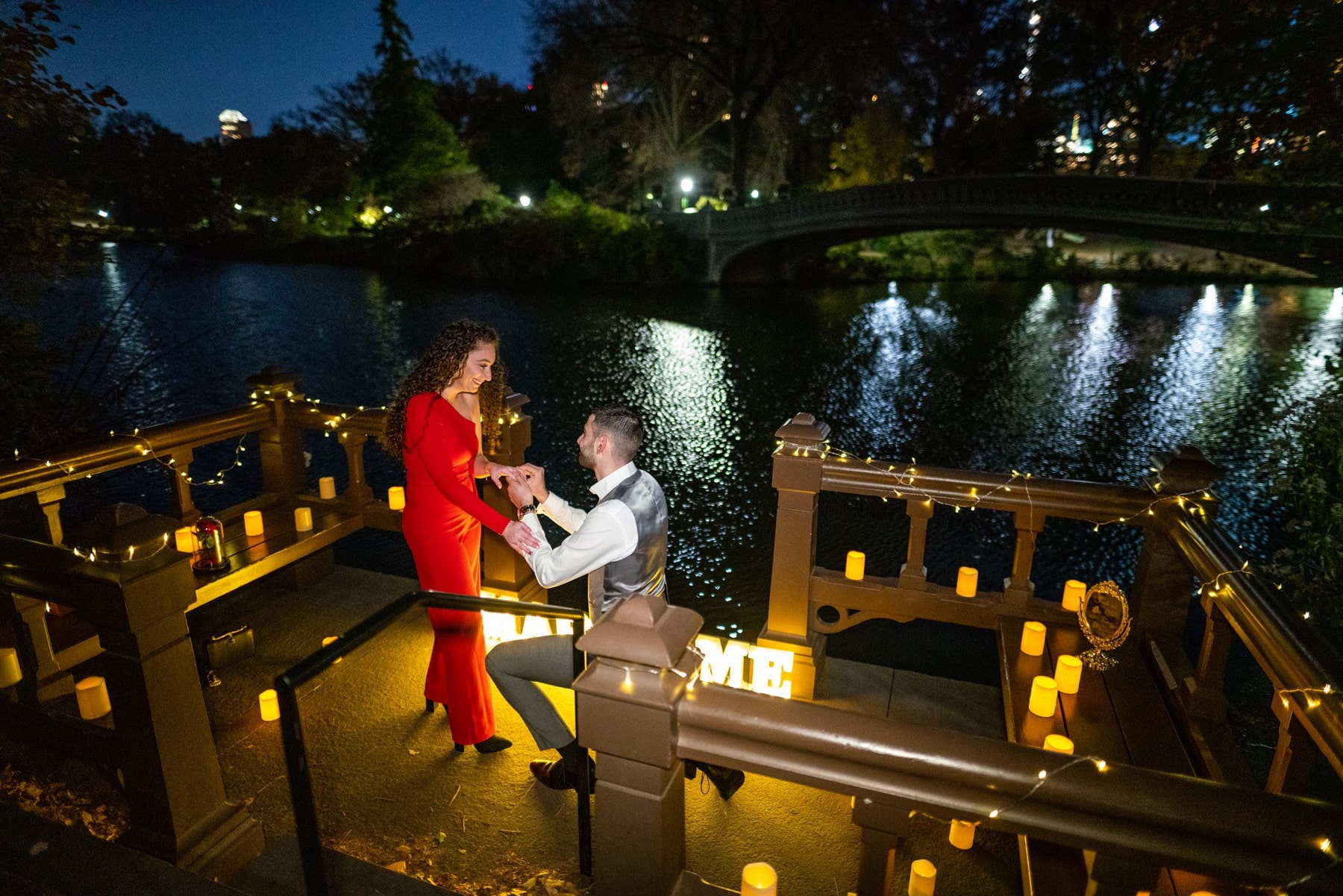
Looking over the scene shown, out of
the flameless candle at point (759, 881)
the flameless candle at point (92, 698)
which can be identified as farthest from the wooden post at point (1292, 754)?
the flameless candle at point (92, 698)

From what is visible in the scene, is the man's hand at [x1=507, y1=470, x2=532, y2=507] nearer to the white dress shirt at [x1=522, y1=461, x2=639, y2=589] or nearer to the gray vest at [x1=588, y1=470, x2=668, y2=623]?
the white dress shirt at [x1=522, y1=461, x2=639, y2=589]

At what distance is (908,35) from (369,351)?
115 feet

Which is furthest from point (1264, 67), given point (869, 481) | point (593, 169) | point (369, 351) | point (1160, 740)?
point (593, 169)

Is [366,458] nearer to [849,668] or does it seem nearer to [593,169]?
[849,668]

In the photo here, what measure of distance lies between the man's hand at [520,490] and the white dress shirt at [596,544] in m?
0.41

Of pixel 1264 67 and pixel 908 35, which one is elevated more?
pixel 908 35

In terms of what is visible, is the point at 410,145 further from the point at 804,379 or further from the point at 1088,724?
the point at 1088,724

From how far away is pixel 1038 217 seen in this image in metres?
22.0

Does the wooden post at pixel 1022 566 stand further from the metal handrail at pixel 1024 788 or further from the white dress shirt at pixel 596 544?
the metal handrail at pixel 1024 788

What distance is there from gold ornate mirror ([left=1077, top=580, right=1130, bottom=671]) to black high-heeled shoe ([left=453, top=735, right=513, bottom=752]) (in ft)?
9.81

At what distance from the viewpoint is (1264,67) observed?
5309 mm

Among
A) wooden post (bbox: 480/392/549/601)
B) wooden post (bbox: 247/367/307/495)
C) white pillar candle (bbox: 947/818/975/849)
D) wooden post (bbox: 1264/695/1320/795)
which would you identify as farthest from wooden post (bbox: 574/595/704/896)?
wooden post (bbox: 247/367/307/495)

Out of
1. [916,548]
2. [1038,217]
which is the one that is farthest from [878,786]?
[1038,217]

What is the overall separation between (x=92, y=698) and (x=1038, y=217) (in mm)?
24484
